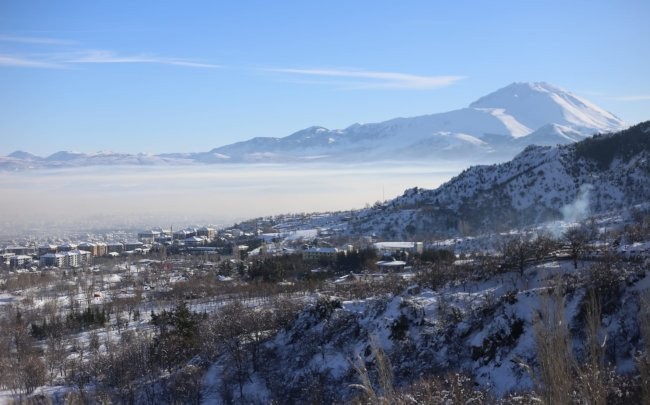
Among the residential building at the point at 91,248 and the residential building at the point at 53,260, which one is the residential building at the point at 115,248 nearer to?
the residential building at the point at 91,248

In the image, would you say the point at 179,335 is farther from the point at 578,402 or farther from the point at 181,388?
the point at 578,402

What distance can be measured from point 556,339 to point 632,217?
6324cm

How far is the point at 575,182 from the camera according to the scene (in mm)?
94188

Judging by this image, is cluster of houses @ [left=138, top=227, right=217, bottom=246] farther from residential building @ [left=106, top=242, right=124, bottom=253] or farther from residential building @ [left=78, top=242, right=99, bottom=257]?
residential building @ [left=78, top=242, right=99, bottom=257]

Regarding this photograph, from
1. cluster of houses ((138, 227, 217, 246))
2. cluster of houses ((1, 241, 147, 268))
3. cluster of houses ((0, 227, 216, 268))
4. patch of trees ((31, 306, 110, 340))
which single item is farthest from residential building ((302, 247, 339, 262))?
cluster of houses ((138, 227, 217, 246))

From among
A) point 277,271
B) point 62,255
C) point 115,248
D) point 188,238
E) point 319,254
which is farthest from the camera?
point 188,238

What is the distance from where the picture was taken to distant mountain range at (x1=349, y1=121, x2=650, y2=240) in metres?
86.4

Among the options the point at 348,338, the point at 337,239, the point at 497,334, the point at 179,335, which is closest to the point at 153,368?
the point at 179,335

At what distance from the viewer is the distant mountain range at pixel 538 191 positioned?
284 feet

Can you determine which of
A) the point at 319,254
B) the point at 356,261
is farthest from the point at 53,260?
the point at 356,261

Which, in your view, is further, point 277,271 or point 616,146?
point 616,146

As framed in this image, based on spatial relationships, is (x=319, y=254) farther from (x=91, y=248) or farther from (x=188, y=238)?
A: (x=91, y=248)

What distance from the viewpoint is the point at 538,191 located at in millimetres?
96375

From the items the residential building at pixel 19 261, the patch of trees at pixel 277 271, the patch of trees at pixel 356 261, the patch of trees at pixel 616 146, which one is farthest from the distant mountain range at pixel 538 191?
the residential building at pixel 19 261
